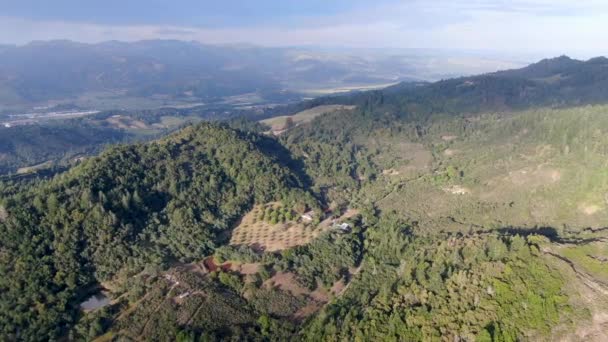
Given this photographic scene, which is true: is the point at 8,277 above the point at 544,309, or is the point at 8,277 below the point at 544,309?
below

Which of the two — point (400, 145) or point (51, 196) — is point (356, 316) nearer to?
point (51, 196)

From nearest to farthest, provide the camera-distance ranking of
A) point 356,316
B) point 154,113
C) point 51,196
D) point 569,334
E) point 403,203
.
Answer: point 569,334 < point 356,316 < point 51,196 < point 403,203 < point 154,113

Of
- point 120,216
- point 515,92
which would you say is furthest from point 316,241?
point 515,92

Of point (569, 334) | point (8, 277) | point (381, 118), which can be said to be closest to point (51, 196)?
point (8, 277)

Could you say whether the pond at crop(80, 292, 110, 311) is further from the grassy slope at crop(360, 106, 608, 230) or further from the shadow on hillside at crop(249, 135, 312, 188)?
the grassy slope at crop(360, 106, 608, 230)

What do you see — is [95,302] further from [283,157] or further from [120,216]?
[283,157]

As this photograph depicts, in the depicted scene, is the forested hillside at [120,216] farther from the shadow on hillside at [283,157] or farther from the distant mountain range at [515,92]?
the distant mountain range at [515,92]
